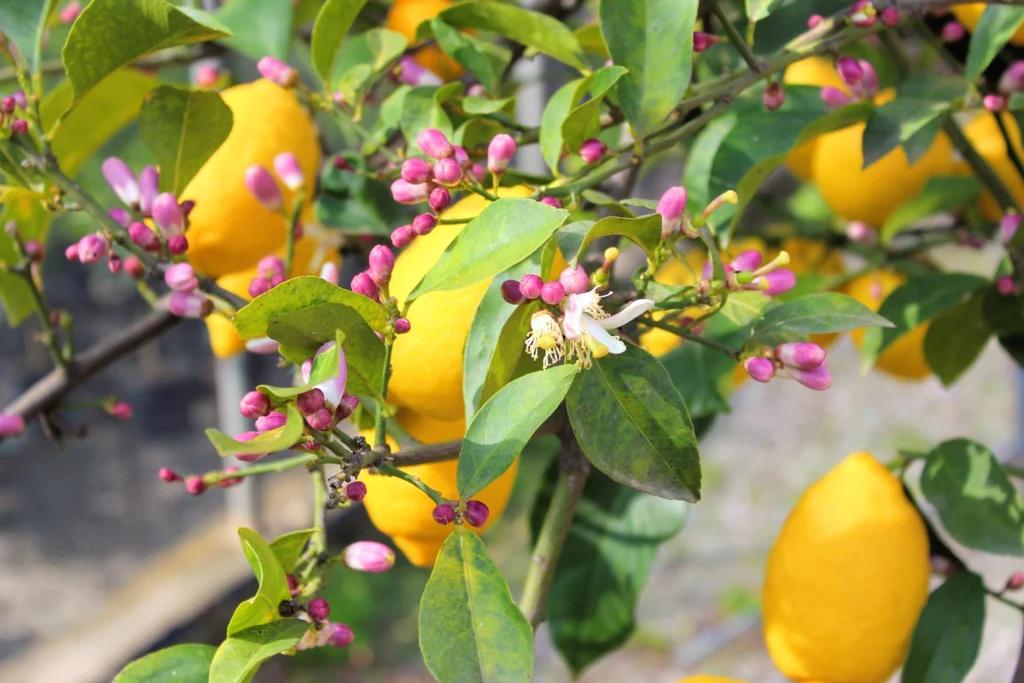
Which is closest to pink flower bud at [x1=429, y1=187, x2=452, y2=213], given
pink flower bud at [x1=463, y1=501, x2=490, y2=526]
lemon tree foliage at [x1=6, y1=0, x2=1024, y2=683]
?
lemon tree foliage at [x1=6, y1=0, x2=1024, y2=683]

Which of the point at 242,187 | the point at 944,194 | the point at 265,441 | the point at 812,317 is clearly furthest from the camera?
the point at 944,194

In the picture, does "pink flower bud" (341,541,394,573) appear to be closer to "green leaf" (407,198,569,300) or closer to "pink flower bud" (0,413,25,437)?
"green leaf" (407,198,569,300)

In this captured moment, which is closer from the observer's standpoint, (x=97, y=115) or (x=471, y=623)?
(x=471, y=623)

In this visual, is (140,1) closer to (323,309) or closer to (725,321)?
(323,309)

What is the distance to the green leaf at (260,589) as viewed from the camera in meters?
0.37

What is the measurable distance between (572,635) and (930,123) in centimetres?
34

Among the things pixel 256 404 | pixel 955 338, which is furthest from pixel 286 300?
pixel 955 338

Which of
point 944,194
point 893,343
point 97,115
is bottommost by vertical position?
point 893,343

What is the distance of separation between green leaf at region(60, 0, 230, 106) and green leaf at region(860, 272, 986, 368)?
376mm

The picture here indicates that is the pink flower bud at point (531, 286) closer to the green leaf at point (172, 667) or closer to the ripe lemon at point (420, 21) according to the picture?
the green leaf at point (172, 667)

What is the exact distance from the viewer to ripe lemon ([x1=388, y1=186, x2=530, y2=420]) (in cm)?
41

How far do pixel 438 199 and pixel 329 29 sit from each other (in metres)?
0.15

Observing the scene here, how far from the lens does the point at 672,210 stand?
0.38 meters

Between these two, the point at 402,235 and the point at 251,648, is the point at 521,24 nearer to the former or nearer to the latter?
the point at 402,235
